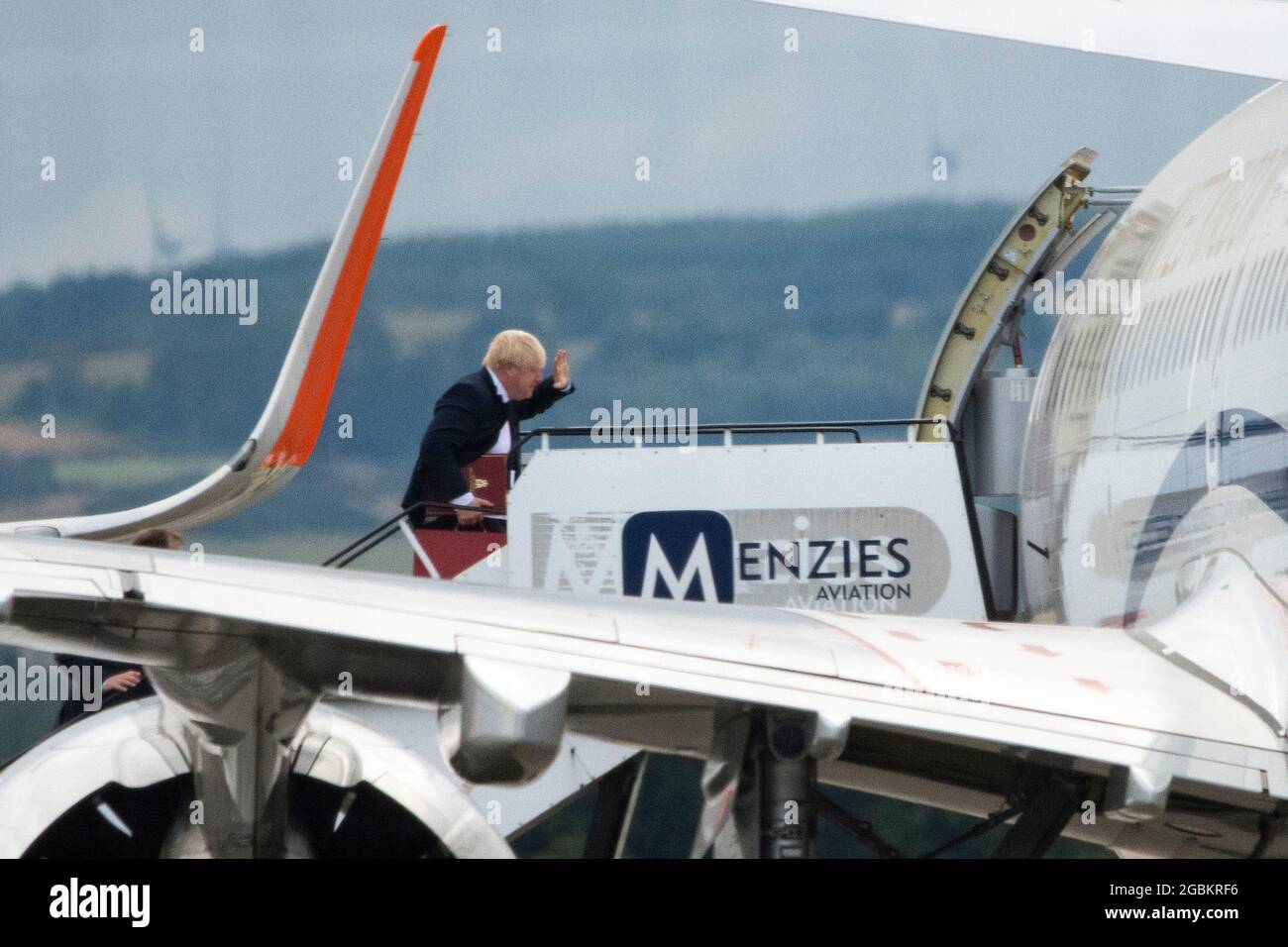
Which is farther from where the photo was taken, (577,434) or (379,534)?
(379,534)

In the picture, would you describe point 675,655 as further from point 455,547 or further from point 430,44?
point 430,44

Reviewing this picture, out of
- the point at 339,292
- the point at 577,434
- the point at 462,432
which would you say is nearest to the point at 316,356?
the point at 339,292

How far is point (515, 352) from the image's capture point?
468cm

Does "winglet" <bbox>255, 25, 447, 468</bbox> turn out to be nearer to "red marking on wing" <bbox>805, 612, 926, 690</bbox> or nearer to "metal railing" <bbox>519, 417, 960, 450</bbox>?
"metal railing" <bbox>519, 417, 960, 450</bbox>

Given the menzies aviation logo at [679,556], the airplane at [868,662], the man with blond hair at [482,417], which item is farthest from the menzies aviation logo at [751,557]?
the man with blond hair at [482,417]

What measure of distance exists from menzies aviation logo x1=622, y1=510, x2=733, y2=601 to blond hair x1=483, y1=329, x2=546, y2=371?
696 millimetres

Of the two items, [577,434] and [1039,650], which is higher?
[577,434]

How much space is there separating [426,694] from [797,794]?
2.29 ft

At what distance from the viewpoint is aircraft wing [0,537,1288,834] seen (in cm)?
209

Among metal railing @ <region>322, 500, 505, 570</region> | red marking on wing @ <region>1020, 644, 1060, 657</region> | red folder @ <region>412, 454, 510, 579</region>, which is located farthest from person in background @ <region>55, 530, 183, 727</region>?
red marking on wing @ <region>1020, 644, 1060, 657</region>

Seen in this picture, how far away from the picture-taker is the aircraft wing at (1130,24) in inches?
149

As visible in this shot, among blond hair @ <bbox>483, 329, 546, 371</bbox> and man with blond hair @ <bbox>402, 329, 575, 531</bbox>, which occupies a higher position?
blond hair @ <bbox>483, 329, 546, 371</bbox>

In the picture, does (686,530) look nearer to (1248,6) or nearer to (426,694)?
(426,694)

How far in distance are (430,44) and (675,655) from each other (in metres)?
3.16
